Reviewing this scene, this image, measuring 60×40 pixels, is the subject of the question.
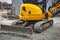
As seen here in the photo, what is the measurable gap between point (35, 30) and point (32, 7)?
3.56ft

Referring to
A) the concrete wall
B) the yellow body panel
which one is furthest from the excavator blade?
the concrete wall

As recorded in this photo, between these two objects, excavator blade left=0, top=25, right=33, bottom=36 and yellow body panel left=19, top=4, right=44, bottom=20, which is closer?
excavator blade left=0, top=25, right=33, bottom=36

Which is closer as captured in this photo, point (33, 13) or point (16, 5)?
point (33, 13)

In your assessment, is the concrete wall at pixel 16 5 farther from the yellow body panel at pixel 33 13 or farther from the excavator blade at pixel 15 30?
the excavator blade at pixel 15 30

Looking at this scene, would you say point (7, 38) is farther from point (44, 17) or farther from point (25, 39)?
point (44, 17)

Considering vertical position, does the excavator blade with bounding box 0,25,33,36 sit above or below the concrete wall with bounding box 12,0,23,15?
below

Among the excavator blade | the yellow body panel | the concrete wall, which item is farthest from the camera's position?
the concrete wall

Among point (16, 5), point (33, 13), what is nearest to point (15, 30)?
point (33, 13)

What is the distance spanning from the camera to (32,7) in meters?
7.44

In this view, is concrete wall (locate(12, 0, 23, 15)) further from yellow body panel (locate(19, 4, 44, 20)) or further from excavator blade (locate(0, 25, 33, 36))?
excavator blade (locate(0, 25, 33, 36))

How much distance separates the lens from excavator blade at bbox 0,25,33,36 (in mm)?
6631

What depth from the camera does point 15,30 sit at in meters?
7.12

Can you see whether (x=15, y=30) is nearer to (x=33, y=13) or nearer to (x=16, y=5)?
(x=33, y=13)

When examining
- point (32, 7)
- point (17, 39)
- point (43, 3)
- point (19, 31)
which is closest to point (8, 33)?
point (19, 31)
